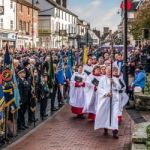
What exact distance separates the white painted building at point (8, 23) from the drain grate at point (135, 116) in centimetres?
4083

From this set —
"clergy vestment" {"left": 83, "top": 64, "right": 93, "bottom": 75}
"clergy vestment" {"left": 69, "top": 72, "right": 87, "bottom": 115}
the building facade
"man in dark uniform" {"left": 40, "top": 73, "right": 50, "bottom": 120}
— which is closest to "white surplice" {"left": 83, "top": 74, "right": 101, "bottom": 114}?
"clergy vestment" {"left": 69, "top": 72, "right": 87, "bottom": 115}

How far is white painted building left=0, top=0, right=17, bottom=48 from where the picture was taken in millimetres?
57859

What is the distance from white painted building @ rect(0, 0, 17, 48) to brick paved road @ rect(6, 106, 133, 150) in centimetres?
4274

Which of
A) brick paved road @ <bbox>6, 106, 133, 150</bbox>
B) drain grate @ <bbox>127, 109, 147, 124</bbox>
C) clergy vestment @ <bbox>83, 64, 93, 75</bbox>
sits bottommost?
brick paved road @ <bbox>6, 106, 133, 150</bbox>

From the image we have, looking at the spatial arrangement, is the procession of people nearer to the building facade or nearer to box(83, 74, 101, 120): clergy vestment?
box(83, 74, 101, 120): clergy vestment

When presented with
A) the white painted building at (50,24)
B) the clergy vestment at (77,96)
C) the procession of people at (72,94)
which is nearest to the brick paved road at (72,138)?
the procession of people at (72,94)

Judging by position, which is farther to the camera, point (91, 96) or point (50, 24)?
point (50, 24)

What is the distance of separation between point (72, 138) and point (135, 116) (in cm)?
404

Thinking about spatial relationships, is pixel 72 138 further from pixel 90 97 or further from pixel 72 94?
pixel 72 94

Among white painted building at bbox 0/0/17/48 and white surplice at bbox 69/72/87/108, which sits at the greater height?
white painted building at bbox 0/0/17/48

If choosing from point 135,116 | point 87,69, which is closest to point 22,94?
point 135,116

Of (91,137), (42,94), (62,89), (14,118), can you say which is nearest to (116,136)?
(91,137)

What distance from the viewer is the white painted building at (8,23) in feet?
190

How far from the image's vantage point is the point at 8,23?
Answer: 2377 inches
